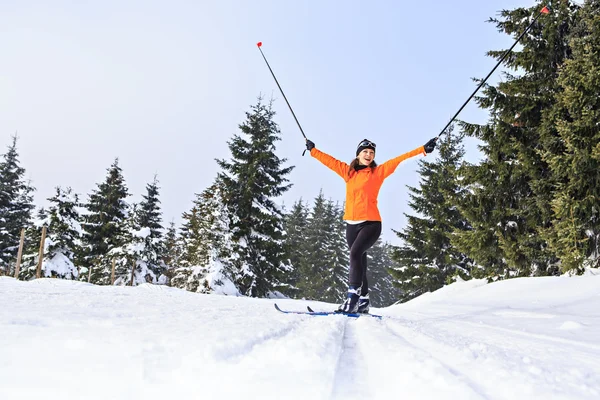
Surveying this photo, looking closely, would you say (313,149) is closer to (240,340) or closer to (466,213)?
(240,340)

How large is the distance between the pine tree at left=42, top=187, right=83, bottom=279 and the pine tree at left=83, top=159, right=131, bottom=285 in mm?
3396

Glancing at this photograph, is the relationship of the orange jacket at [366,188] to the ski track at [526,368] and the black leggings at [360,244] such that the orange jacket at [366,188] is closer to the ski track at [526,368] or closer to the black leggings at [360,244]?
the black leggings at [360,244]

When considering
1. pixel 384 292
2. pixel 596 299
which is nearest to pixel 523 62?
pixel 596 299

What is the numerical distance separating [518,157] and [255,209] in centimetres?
1620

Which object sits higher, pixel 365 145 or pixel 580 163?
pixel 580 163

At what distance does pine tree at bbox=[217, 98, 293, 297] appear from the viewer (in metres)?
22.3

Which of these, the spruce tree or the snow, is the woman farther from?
the spruce tree

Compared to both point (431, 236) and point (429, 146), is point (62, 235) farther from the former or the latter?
point (429, 146)

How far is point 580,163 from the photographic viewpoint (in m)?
8.04

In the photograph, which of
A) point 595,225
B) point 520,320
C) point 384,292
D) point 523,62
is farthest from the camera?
point 384,292

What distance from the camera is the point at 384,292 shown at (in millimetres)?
56688

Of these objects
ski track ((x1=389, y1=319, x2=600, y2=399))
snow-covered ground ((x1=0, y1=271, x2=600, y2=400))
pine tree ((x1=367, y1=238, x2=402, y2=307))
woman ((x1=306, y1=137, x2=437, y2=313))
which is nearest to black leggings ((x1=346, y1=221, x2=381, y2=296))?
woman ((x1=306, y1=137, x2=437, y2=313))

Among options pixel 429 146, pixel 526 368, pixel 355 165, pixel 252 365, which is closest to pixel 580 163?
pixel 429 146

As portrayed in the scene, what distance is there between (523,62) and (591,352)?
11.1 meters
